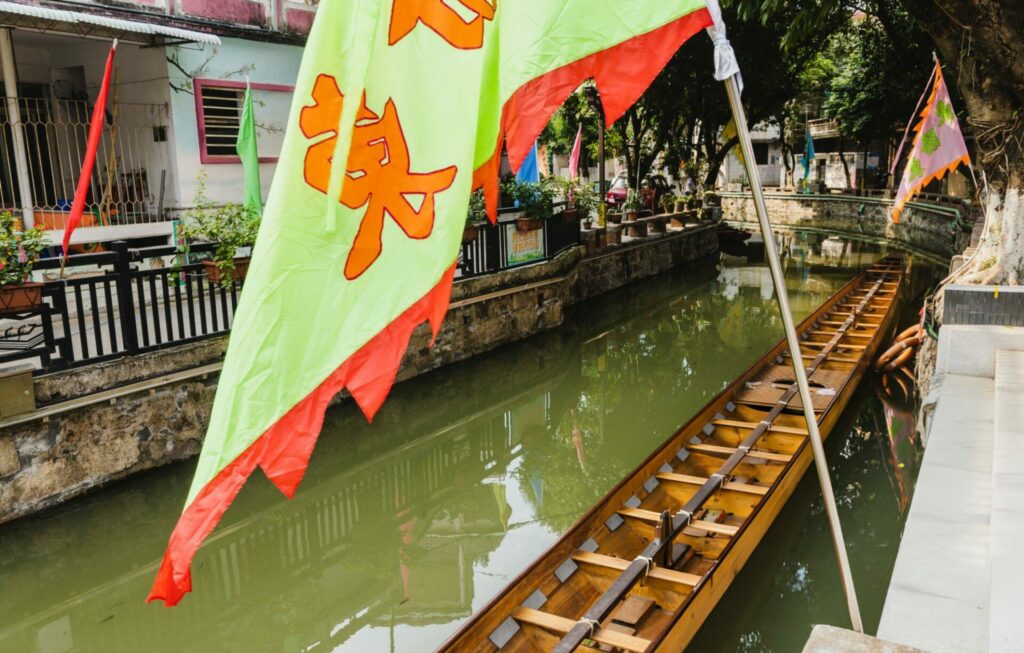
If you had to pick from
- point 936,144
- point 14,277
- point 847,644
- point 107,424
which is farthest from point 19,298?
point 936,144

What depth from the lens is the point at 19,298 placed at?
627cm

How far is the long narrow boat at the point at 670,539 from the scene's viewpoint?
4.09 m

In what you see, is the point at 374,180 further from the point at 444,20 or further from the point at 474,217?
the point at 474,217

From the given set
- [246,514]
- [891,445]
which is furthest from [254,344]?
[891,445]

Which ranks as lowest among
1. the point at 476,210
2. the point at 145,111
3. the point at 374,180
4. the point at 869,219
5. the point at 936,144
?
the point at 869,219

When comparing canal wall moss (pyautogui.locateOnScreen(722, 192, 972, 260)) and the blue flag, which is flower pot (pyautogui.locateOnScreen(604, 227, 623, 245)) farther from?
canal wall moss (pyautogui.locateOnScreen(722, 192, 972, 260))

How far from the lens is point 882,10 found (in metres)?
16.0

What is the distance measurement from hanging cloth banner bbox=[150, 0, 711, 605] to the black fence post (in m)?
5.44

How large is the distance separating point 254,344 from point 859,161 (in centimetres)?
3834

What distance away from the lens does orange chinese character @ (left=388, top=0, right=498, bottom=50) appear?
235cm

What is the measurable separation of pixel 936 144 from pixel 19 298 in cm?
912

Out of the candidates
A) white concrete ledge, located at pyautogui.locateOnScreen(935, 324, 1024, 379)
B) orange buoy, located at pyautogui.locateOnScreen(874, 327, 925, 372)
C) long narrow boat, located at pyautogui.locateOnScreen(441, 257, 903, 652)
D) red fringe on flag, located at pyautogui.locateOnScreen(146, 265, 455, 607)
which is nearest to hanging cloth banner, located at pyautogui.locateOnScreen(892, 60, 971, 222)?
orange buoy, located at pyautogui.locateOnScreen(874, 327, 925, 372)

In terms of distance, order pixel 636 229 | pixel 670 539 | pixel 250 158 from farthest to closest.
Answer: pixel 636 229
pixel 250 158
pixel 670 539

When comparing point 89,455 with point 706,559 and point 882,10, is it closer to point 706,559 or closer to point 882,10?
point 706,559
